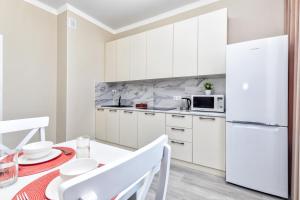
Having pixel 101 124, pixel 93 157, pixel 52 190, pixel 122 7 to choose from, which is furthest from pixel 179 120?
pixel 122 7

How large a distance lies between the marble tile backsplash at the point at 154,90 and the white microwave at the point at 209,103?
0.98 ft

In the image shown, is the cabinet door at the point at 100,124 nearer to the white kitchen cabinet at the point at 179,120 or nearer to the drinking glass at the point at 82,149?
the white kitchen cabinet at the point at 179,120

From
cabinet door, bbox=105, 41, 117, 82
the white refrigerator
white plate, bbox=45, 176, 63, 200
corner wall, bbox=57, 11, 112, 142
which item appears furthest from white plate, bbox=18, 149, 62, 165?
cabinet door, bbox=105, 41, 117, 82

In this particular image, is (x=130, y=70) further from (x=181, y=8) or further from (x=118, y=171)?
(x=118, y=171)

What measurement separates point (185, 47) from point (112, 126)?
6.53 feet

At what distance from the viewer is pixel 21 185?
24.0 inches

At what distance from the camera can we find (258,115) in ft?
5.35

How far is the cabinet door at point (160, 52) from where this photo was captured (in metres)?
2.59

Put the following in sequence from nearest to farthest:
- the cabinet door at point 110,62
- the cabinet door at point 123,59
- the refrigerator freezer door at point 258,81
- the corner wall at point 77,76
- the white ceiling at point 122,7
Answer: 1. the refrigerator freezer door at point 258,81
2. the white ceiling at point 122,7
3. the corner wall at point 77,76
4. the cabinet door at point 123,59
5. the cabinet door at point 110,62

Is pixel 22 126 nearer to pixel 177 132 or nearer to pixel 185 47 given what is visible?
pixel 177 132

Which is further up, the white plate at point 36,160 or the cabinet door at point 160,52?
the cabinet door at point 160,52

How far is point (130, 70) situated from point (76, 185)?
2.93 m

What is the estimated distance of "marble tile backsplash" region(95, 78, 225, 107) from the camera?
104 inches

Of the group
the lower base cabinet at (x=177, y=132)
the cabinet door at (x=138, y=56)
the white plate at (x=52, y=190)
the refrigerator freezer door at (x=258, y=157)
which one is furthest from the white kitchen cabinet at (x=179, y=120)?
the white plate at (x=52, y=190)
